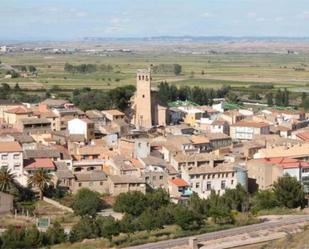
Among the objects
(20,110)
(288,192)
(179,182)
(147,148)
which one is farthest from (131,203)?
(20,110)

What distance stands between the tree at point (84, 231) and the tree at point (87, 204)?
251cm

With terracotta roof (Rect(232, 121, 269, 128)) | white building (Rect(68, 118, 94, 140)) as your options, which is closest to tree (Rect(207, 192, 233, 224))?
white building (Rect(68, 118, 94, 140))

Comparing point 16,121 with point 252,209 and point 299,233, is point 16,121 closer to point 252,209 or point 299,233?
point 252,209

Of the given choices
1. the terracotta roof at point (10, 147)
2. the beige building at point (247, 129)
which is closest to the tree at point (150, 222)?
the terracotta roof at point (10, 147)

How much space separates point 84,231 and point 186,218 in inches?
159

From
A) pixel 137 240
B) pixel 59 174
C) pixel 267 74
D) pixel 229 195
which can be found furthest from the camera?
pixel 267 74

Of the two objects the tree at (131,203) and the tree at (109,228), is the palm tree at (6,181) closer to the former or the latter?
the tree at (131,203)

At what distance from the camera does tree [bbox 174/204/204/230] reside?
90.6 ft

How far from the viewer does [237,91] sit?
84375 millimetres

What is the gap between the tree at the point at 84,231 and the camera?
26.0 metres

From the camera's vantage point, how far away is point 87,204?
2959 centimetres

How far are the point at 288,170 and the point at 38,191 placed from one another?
39.6ft

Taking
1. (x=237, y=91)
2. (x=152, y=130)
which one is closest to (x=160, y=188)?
(x=152, y=130)

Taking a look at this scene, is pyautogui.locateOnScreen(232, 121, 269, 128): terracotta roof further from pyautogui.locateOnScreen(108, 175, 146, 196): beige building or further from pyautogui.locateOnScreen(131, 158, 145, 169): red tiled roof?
pyautogui.locateOnScreen(108, 175, 146, 196): beige building
